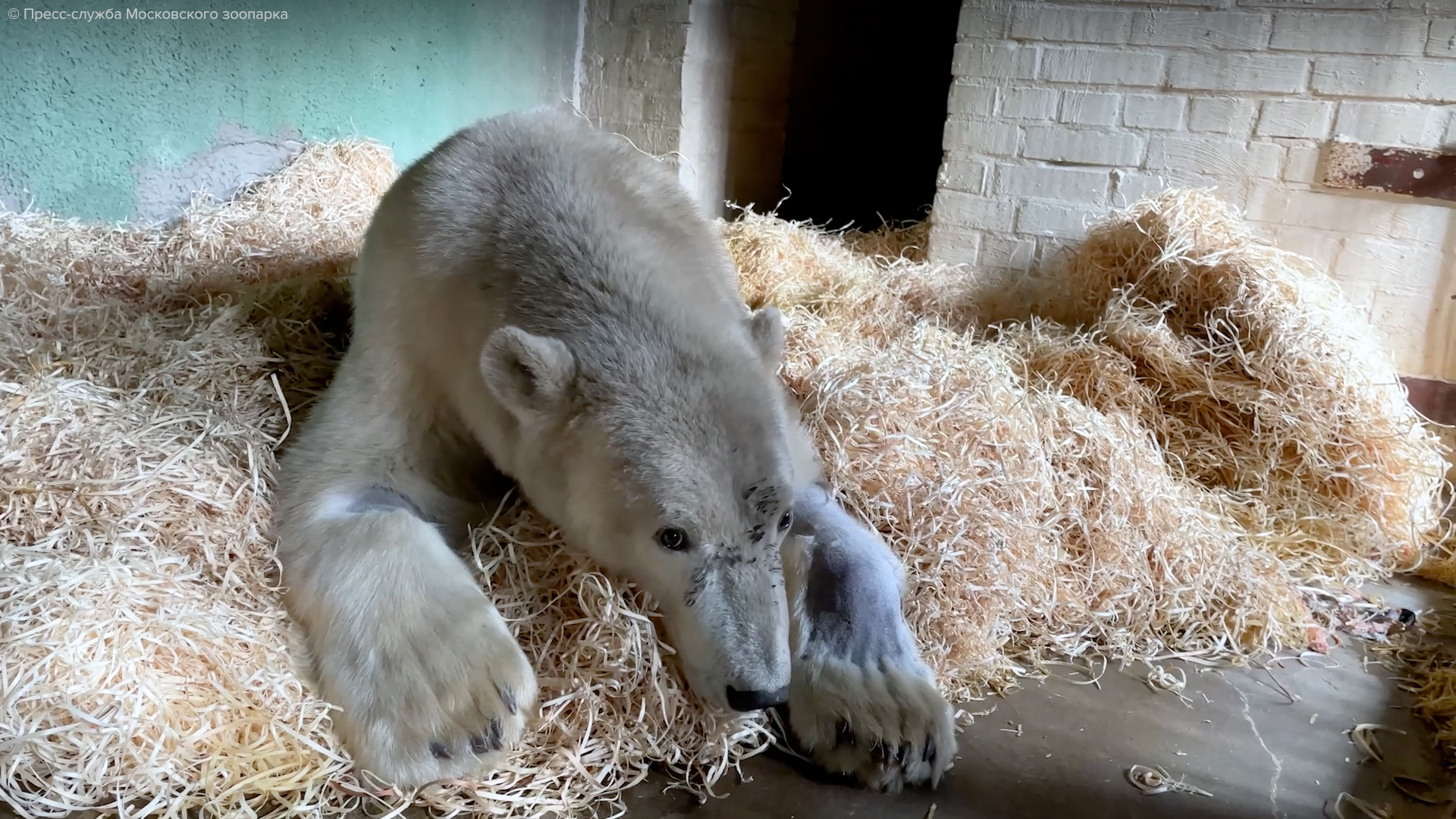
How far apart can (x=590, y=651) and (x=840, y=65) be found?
560cm

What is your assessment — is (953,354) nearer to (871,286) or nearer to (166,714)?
(871,286)

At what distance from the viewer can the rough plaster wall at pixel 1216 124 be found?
136 inches

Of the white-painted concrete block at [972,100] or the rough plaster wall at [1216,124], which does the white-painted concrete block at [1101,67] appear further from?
the white-painted concrete block at [972,100]

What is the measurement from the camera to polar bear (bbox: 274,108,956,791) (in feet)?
4.72

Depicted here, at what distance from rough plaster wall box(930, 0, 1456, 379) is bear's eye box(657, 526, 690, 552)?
319 centimetres

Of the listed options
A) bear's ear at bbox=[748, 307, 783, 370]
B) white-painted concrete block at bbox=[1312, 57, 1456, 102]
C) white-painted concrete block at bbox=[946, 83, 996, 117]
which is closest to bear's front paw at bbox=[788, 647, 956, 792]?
bear's ear at bbox=[748, 307, 783, 370]

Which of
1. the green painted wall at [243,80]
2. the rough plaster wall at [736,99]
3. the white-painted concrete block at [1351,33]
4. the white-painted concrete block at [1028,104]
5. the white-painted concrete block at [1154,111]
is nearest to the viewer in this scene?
the green painted wall at [243,80]

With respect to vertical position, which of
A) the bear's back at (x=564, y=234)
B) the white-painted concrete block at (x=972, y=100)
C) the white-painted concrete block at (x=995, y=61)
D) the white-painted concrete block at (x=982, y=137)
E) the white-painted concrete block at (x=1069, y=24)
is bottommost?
the bear's back at (x=564, y=234)

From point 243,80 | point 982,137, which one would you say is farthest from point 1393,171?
point 243,80

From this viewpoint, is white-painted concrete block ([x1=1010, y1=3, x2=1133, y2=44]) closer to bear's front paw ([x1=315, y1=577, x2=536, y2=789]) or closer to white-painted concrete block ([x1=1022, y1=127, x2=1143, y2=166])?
white-painted concrete block ([x1=1022, y1=127, x2=1143, y2=166])

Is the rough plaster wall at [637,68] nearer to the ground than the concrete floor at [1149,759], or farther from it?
farther from it

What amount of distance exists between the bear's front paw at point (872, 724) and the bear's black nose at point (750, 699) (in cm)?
25

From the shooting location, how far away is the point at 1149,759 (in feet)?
5.73

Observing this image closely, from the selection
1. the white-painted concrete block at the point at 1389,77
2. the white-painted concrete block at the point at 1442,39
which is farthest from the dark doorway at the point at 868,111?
the white-painted concrete block at the point at 1442,39
